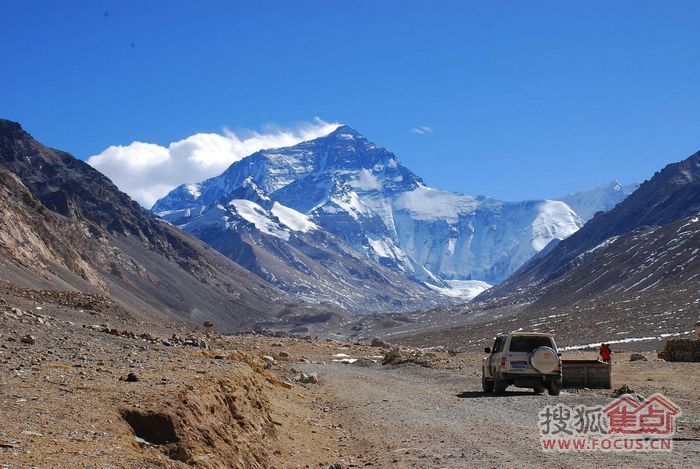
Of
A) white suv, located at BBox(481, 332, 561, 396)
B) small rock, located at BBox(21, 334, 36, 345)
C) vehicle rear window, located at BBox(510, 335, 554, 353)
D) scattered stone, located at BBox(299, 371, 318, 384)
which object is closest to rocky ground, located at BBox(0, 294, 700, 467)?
small rock, located at BBox(21, 334, 36, 345)

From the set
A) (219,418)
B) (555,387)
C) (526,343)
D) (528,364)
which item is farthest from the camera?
(526,343)

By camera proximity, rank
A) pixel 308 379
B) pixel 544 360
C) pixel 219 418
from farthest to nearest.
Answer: pixel 308 379 < pixel 544 360 < pixel 219 418

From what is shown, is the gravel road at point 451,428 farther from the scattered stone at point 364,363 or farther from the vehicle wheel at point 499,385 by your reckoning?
the scattered stone at point 364,363

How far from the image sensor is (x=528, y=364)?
1051 inches

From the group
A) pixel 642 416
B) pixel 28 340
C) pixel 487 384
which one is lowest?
pixel 642 416

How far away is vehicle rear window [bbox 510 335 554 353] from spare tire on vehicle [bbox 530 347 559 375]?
869 millimetres

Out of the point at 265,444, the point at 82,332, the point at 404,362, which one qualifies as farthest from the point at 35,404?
the point at 404,362

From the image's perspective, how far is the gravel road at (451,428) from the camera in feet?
47.2

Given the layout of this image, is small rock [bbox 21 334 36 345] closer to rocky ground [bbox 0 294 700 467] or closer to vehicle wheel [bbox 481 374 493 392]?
rocky ground [bbox 0 294 700 467]

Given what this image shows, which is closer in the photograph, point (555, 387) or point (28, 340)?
point (28, 340)

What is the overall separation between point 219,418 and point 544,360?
1478cm

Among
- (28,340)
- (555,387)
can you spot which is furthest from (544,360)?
(28,340)

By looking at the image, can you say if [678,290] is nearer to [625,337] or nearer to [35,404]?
[625,337]

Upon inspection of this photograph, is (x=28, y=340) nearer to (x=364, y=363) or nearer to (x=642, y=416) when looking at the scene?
(x=642, y=416)
